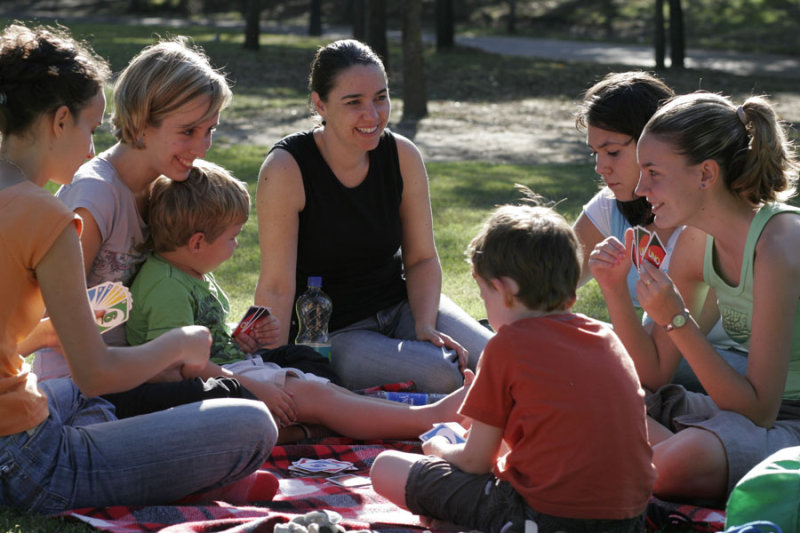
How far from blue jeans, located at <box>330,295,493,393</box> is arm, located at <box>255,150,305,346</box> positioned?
0.97 feet

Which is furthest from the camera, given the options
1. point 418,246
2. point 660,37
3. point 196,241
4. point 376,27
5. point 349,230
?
point 660,37

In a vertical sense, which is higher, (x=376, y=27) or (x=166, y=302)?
(x=376, y=27)

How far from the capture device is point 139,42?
69.9 ft

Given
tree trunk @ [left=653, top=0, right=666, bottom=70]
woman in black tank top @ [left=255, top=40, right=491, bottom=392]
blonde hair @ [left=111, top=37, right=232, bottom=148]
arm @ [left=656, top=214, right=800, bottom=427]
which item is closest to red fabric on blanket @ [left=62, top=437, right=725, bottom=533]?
arm @ [left=656, top=214, right=800, bottom=427]

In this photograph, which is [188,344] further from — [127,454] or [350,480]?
[350,480]

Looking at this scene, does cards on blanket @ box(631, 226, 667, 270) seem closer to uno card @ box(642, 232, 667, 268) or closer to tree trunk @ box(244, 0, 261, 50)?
uno card @ box(642, 232, 667, 268)

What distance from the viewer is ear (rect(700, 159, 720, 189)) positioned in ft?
10.9

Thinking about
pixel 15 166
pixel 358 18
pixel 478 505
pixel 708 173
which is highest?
pixel 358 18

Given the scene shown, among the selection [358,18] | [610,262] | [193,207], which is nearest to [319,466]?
[193,207]

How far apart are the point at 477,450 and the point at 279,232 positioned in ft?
5.96

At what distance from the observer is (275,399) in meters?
3.84

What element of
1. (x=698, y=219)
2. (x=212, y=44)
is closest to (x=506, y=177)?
(x=698, y=219)

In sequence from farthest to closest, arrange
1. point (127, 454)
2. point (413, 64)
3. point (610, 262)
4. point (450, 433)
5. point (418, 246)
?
point (413, 64)
point (418, 246)
point (610, 262)
point (450, 433)
point (127, 454)

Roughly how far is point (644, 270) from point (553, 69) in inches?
716
